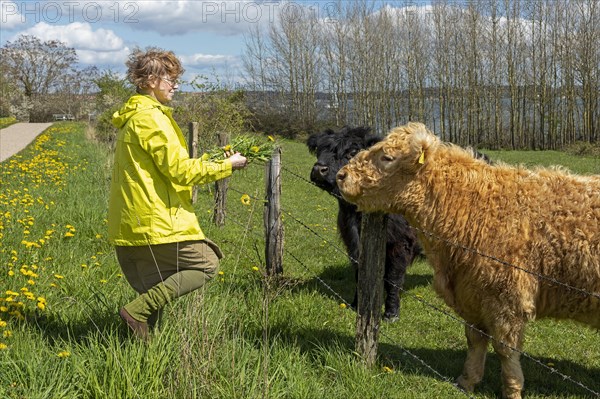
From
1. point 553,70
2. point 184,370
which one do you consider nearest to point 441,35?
point 553,70

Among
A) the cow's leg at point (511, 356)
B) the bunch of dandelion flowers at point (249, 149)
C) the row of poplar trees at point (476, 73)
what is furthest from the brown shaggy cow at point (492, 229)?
the row of poplar trees at point (476, 73)

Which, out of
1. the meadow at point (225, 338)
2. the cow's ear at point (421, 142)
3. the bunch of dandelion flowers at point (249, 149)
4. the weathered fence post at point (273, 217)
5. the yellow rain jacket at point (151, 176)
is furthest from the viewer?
the weathered fence post at point (273, 217)

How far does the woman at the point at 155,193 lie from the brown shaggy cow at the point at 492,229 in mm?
1134

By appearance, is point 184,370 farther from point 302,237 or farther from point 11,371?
point 302,237

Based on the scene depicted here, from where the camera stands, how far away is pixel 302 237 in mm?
9336

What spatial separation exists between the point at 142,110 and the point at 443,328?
3501 millimetres

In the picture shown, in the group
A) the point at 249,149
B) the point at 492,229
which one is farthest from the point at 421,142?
the point at 249,149

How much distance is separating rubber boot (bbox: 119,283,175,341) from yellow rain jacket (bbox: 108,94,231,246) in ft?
1.13

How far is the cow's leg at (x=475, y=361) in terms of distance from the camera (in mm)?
4242

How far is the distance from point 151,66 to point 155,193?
819 millimetres

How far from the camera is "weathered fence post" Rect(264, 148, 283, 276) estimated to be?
19.4 feet

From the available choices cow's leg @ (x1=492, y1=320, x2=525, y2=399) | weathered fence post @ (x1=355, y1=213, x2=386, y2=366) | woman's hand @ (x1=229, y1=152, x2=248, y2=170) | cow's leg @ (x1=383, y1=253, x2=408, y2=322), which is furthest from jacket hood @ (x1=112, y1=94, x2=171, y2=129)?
cow's leg @ (x1=383, y1=253, x2=408, y2=322)

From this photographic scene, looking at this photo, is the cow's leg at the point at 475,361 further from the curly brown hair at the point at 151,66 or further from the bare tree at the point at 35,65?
the bare tree at the point at 35,65

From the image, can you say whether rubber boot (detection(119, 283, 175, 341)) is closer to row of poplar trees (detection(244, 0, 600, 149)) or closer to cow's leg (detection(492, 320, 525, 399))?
cow's leg (detection(492, 320, 525, 399))
